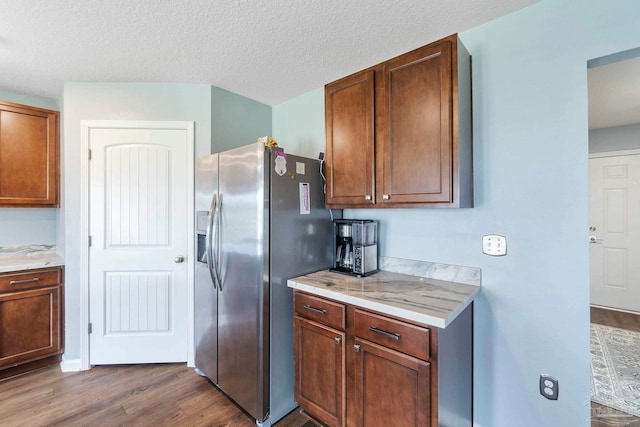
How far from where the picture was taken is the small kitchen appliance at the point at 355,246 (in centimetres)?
193

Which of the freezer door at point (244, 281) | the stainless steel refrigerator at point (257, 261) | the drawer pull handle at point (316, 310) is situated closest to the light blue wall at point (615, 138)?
the stainless steel refrigerator at point (257, 261)

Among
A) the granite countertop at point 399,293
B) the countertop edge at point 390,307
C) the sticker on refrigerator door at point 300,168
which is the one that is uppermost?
the sticker on refrigerator door at point 300,168

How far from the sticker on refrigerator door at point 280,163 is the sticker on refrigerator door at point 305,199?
18 centimetres

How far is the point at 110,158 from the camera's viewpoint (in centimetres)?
243

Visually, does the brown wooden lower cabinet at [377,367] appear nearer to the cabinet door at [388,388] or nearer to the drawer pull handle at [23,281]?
the cabinet door at [388,388]

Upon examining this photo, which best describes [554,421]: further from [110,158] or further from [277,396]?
[110,158]

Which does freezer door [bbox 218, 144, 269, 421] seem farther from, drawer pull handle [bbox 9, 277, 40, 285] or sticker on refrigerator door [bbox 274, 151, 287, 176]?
drawer pull handle [bbox 9, 277, 40, 285]

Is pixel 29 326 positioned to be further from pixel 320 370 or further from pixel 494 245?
pixel 494 245

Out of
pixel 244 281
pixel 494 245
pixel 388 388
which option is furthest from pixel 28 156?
pixel 494 245

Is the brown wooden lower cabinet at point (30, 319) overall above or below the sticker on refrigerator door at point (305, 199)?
below

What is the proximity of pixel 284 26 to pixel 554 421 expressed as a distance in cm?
261

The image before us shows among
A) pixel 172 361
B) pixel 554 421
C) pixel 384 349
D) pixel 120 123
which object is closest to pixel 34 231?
pixel 120 123

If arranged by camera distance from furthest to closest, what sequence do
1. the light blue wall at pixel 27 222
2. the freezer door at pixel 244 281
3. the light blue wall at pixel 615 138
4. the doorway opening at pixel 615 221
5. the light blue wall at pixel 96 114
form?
the light blue wall at pixel 615 138 < the doorway opening at pixel 615 221 < the light blue wall at pixel 27 222 < the light blue wall at pixel 96 114 < the freezer door at pixel 244 281

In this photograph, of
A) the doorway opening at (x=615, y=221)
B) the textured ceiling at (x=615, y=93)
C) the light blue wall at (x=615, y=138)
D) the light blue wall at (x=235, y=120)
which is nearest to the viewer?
the textured ceiling at (x=615, y=93)
